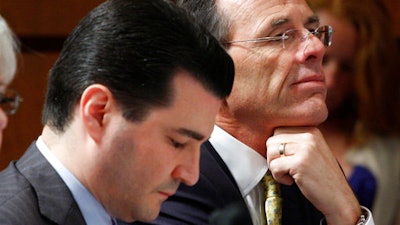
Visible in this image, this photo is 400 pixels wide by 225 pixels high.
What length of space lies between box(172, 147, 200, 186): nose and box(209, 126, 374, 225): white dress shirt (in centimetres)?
40

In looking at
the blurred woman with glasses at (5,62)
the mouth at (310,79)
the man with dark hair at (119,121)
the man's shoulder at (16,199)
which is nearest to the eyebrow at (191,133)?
the man with dark hair at (119,121)

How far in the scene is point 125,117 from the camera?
1.56 m

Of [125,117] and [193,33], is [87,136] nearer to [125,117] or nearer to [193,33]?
[125,117]

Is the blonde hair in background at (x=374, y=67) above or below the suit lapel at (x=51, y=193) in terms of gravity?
below

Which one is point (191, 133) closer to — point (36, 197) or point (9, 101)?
point (36, 197)

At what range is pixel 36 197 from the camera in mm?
1571

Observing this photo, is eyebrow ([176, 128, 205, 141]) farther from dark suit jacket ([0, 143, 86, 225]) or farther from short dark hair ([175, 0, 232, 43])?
short dark hair ([175, 0, 232, 43])

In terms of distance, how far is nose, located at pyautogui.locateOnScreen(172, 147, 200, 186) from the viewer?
1631mm

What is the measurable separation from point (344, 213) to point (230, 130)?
0.99ft

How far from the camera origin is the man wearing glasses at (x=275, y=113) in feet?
6.70

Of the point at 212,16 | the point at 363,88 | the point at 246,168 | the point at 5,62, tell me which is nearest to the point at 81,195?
the point at 5,62

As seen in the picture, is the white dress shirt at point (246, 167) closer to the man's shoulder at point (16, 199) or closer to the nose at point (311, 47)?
the nose at point (311, 47)

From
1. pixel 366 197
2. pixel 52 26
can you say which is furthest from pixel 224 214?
pixel 52 26

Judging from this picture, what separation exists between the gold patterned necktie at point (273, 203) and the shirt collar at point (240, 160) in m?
0.03
